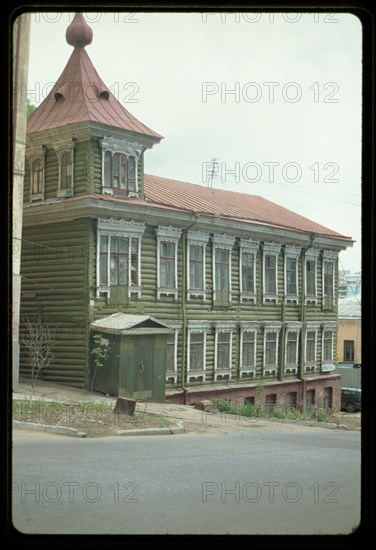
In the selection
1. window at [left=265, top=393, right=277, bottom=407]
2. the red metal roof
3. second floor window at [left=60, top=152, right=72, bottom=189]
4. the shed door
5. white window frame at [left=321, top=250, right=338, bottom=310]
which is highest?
second floor window at [left=60, top=152, right=72, bottom=189]

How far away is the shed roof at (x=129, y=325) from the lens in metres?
5.37

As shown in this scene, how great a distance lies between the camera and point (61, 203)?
5.41 metres

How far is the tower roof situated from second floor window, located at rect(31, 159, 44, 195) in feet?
0.91

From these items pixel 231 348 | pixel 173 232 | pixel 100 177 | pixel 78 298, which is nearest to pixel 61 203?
pixel 100 177

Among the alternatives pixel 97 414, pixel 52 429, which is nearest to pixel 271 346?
pixel 97 414

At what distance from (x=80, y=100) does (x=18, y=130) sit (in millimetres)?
888

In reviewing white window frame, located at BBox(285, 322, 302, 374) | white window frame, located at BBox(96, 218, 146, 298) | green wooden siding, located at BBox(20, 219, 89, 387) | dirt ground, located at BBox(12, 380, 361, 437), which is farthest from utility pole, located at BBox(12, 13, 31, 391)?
white window frame, located at BBox(285, 322, 302, 374)

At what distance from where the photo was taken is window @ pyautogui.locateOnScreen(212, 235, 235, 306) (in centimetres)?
613

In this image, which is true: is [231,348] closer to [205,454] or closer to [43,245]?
[205,454]

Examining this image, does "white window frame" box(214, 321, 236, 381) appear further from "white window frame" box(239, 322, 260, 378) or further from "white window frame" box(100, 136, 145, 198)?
"white window frame" box(100, 136, 145, 198)

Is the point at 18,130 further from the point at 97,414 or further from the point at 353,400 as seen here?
the point at 353,400


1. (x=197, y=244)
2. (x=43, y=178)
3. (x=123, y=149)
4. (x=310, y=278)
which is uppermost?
(x=123, y=149)

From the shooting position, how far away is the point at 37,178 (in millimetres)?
4938

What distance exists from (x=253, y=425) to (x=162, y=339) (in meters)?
1.30
